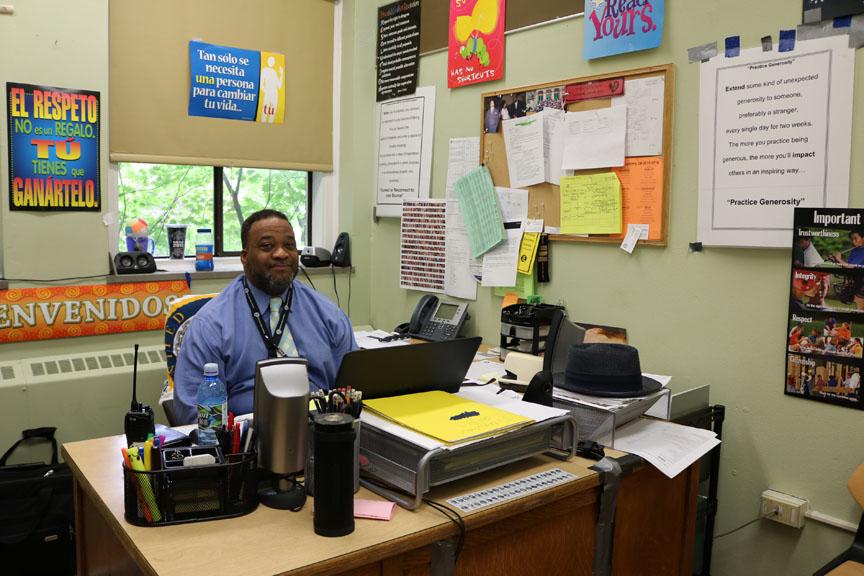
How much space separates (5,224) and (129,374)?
30.7 inches

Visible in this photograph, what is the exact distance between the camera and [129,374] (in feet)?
9.91

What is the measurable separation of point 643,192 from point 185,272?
2080mm

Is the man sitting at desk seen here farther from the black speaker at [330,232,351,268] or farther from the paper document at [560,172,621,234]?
the black speaker at [330,232,351,268]

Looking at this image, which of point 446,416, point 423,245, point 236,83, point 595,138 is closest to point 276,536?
point 446,416

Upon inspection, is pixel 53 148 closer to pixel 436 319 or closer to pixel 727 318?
pixel 436 319

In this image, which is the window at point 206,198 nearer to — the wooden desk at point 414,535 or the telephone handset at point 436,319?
the telephone handset at point 436,319

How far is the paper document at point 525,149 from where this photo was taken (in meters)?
2.86

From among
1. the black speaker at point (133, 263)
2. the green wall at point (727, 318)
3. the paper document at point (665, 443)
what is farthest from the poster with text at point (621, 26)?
the black speaker at point (133, 263)

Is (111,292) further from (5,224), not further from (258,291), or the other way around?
(258,291)

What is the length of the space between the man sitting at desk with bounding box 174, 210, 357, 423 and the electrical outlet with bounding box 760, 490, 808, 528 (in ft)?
4.83

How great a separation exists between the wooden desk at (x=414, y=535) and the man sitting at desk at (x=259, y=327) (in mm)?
353

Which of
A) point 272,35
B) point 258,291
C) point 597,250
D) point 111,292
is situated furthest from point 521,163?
point 111,292

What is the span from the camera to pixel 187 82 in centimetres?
327

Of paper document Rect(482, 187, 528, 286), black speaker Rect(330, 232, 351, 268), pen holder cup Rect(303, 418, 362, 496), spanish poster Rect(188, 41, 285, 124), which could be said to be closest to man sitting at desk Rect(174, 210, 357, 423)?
pen holder cup Rect(303, 418, 362, 496)
